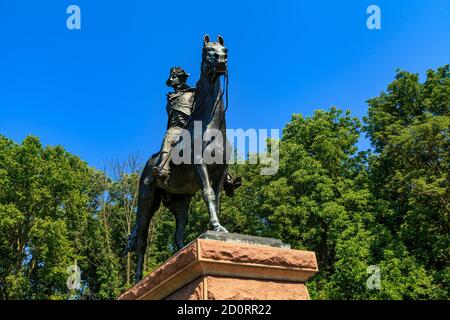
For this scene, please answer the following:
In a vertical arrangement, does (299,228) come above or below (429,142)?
below

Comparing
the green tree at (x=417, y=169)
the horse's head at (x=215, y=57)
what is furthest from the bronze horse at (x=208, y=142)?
the green tree at (x=417, y=169)

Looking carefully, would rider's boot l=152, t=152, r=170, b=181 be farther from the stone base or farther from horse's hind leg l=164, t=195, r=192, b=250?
the stone base

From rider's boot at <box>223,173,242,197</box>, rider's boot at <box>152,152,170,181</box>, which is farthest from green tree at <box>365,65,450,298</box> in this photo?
rider's boot at <box>152,152,170,181</box>

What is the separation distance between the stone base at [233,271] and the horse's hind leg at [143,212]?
2.33 meters

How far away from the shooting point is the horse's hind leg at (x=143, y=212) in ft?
28.8

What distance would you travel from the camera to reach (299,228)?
965 inches

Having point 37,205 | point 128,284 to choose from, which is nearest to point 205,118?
point 128,284

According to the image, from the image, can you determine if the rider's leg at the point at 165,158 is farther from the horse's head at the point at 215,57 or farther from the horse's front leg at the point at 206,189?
the horse's head at the point at 215,57

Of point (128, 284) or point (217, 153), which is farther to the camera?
point (128, 284)

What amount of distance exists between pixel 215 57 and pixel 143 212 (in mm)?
2952
